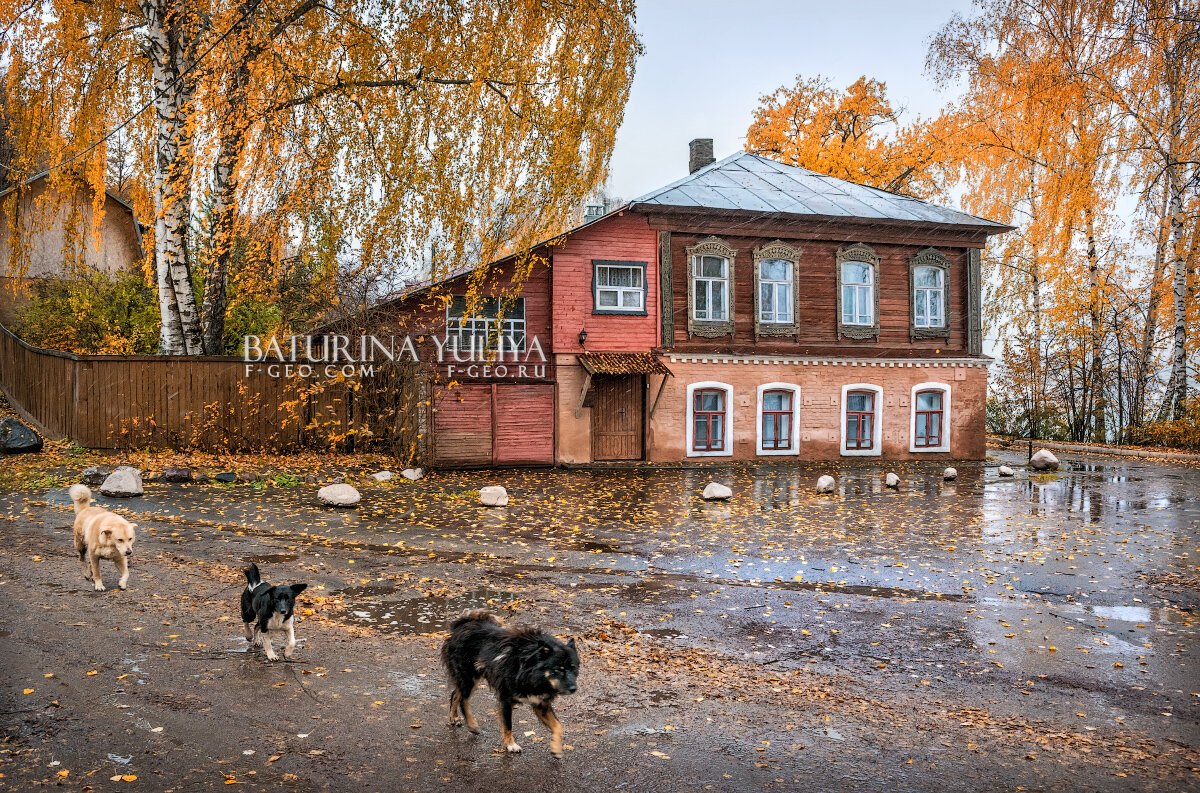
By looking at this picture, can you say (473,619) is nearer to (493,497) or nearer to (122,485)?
(493,497)

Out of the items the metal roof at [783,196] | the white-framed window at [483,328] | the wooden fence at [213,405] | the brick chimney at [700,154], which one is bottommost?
the wooden fence at [213,405]

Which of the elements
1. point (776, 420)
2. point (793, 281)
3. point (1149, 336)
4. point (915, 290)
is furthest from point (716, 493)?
point (1149, 336)

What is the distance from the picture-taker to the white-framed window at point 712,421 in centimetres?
2292

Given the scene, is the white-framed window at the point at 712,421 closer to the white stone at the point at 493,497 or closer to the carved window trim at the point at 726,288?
the carved window trim at the point at 726,288

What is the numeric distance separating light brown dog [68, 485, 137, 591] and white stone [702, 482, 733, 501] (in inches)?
423

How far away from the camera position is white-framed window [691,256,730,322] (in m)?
23.0

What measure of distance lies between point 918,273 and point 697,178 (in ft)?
24.8

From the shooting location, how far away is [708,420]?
75.7 ft

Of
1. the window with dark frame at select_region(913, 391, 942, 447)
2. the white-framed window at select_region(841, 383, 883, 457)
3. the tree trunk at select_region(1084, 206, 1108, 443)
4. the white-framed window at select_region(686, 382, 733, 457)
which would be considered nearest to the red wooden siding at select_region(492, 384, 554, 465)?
the white-framed window at select_region(686, 382, 733, 457)

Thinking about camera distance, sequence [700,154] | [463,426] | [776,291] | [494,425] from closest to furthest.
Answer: [463,426] → [494,425] → [776,291] → [700,154]

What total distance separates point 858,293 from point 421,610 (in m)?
20.0

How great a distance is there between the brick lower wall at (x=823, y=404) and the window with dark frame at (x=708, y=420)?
1.21 feet

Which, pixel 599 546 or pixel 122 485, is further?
pixel 122 485

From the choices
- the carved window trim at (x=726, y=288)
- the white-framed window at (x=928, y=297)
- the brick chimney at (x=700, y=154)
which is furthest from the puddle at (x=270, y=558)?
the brick chimney at (x=700, y=154)
